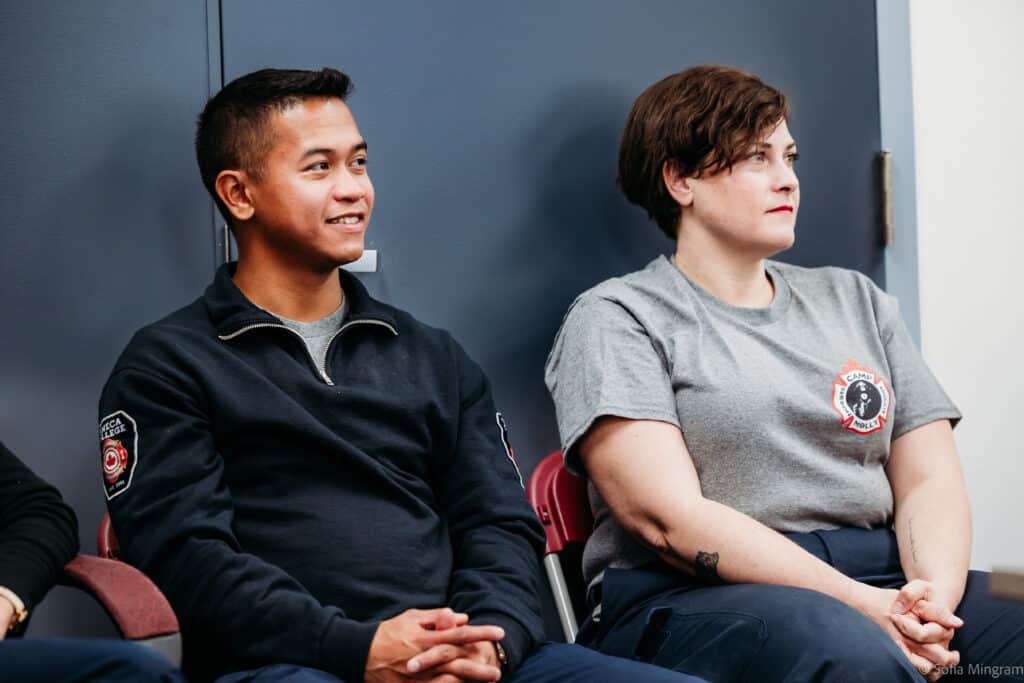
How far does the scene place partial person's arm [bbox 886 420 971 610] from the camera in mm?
2010

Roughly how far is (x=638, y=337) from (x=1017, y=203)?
4.50 feet

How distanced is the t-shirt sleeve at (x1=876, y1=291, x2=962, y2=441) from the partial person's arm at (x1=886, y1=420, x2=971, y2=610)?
0.02 metres

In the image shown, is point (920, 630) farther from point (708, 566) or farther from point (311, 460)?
point (311, 460)

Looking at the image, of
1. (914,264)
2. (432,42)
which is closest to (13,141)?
(432,42)

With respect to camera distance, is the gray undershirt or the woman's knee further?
the gray undershirt

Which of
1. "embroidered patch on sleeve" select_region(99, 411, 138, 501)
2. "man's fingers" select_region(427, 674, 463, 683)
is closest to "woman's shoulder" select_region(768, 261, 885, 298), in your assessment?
"man's fingers" select_region(427, 674, 463, 683)

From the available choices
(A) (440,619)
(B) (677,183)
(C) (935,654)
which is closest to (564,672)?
(A) (440,619)

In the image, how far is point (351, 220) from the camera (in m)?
2.01

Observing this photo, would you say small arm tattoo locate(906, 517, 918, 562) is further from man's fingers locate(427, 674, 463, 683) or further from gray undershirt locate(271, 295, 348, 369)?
gray undershirt locate(271, 295, 348, 369)

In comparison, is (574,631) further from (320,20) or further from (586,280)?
(320,20)

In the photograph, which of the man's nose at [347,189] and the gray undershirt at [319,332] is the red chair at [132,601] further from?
the man's nose at [347,189]

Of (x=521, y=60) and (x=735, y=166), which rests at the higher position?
(x=521, y=60)

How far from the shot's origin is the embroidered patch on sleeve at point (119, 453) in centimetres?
174

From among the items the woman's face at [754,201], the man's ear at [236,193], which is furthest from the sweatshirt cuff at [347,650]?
the woman's face at [754,201]
